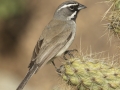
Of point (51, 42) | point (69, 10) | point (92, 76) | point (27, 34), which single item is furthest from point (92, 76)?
point (27, 34)

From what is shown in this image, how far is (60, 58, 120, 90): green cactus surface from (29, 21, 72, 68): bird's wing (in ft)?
5.55

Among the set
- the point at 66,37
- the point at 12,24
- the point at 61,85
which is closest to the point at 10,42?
the point at 12,24

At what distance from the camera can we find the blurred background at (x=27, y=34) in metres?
12.1

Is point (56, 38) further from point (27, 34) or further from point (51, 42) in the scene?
point (27, 34)

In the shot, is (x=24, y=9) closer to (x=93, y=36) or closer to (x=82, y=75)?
(x=93, y=36)

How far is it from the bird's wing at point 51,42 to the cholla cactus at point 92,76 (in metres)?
1.69

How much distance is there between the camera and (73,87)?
4.64 meters

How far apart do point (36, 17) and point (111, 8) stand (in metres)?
8.98

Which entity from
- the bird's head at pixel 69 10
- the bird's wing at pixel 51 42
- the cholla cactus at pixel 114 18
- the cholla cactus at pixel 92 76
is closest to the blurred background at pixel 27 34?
the bird's head at pixel 69 10

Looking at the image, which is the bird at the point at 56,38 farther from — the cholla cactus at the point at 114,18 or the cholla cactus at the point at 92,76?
the cholla cactus at the point at 114,18

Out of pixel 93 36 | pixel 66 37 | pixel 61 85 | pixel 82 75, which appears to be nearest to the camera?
pixel 82 75

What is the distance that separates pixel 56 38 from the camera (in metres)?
6.72

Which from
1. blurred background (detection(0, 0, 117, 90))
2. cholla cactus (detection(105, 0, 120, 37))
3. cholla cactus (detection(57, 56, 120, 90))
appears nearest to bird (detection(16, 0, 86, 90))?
cholla cactus (detection(57, 56, 120, 90))

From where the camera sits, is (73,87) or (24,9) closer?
(73,87)
